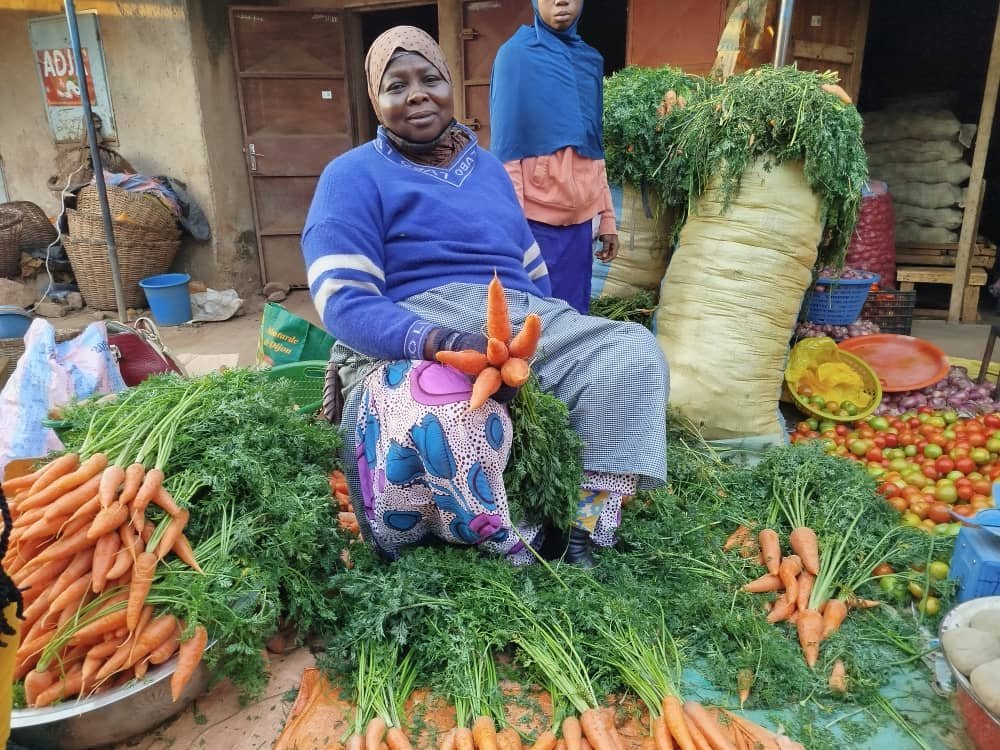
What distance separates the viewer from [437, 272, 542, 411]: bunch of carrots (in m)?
1.63

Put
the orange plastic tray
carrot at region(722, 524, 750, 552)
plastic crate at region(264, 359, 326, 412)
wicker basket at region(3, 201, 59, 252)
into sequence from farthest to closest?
1. wicker basket at region(3, 201, 59, 252)
2. the orange plastic tray
3. plastic crate at region(264, 359, 326, 412)
4. carrot at region(722, 524, 750, 552)

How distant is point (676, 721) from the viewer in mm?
1540

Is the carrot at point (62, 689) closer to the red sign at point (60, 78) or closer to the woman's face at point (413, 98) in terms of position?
the woman's face at point (413, 98)

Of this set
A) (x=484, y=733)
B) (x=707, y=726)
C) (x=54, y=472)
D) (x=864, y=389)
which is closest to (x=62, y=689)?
(x=54, y=472)

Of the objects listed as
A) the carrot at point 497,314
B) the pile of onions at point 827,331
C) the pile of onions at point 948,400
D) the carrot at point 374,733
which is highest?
the carrot at point 497,314

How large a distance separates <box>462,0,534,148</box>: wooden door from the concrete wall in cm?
226

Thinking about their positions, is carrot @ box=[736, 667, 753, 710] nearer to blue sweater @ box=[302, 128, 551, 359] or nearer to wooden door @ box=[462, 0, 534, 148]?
blue sweater @ box=[302, 128, 551, 359]

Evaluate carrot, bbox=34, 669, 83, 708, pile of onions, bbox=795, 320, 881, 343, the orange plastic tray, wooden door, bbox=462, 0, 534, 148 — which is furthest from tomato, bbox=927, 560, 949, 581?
wooden door, bbox=462, 0, 534, 148

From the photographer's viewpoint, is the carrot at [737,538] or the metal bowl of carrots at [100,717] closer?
the metal bowl of carrots at [100,717]

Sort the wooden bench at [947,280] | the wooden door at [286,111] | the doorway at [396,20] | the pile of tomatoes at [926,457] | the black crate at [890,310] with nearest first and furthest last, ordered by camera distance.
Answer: the pile of tomatoes at [926,457]
the black crate at [890,310]
the wooden bench at [947,280]
the wooden door at [286,111]
the doorway at [396,20]

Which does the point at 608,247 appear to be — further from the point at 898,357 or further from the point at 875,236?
the point at 875,236

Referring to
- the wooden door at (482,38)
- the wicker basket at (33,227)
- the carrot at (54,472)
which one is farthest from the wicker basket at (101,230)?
the carrot at (54,472)

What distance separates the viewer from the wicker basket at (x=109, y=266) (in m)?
6.05

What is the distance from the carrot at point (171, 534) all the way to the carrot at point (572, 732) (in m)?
1.05
